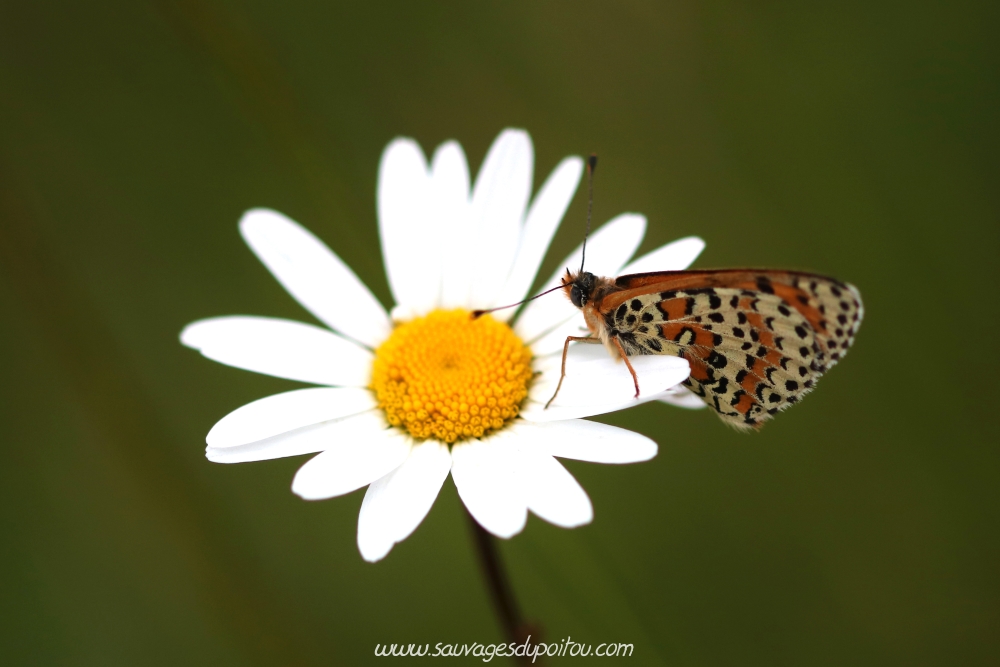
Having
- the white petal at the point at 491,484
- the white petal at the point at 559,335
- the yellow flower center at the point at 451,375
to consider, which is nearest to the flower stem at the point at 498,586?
the white petal at the point at 491,484

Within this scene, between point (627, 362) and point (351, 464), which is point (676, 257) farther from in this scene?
point (351, 464)

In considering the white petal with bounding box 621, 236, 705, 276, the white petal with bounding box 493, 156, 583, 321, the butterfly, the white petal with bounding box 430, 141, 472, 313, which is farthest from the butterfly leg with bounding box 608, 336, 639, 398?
the white petal with bounding box 430, 141, 472, 313

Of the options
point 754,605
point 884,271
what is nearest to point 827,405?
point 884,271

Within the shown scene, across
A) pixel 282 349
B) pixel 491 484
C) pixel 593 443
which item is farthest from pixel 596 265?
pixel 282 349

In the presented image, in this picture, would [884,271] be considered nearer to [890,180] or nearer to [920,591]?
[890,180]

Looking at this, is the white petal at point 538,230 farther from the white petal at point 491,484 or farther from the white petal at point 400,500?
the white petal at point 400,500
